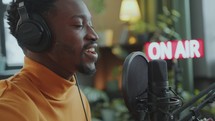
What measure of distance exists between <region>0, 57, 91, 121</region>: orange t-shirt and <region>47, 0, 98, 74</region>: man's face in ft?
0.17

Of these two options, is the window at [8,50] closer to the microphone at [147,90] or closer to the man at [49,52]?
the man at [49,52]

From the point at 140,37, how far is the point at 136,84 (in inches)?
53.1

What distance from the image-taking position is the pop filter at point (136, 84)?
75 cm

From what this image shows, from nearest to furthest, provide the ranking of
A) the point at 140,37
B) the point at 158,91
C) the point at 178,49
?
the point at 158,91
the point at 178,49
the point at 140,37

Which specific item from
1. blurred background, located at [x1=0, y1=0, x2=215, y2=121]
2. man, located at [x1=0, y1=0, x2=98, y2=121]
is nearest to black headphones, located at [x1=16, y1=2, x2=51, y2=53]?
man, located at [x1=0, y1=0, x2=98, y2=121]

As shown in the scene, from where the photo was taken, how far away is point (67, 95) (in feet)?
3.09

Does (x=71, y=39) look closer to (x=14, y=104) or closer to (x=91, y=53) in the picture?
(x=91, y=53)

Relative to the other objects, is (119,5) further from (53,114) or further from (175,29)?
(53,114)

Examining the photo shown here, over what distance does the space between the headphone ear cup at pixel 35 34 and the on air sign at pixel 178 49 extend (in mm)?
1145

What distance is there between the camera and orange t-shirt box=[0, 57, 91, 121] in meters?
0.76

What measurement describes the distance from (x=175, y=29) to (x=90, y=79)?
553 millimetres

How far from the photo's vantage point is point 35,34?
810mm

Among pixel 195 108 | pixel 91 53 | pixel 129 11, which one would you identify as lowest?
pixel 195 108

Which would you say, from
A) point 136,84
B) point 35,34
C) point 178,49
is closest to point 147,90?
point 136,84
